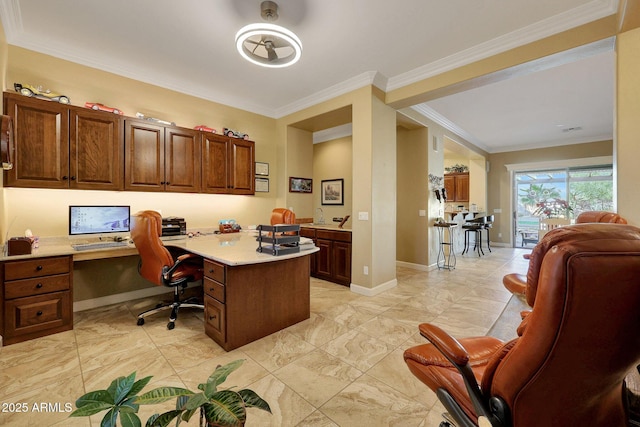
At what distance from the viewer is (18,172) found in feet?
8.60

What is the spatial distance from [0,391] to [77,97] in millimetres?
2997

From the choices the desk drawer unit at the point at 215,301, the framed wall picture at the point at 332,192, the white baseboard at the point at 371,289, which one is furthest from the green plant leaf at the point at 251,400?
the framed wall picture at the point at 332,192

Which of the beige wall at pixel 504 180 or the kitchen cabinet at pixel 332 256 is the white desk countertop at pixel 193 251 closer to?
the kitchen cabinet at pixel 332 256

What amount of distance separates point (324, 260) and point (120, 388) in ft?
12.8

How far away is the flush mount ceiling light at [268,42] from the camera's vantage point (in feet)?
7.51

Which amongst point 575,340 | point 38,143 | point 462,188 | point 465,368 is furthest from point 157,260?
point 462,188

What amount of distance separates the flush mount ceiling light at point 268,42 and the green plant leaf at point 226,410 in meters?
2.56

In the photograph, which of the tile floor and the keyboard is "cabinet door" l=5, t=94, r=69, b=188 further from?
the tile floor

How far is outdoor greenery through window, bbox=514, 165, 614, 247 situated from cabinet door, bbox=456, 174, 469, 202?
1335 millimetres

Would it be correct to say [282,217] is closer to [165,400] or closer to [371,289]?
[371,289]

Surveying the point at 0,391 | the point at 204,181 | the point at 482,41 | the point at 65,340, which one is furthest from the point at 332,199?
the point at 0,391

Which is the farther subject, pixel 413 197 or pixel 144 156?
pixel 413 197

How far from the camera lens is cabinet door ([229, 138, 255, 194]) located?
421 cm

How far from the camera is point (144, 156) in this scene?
3.37 metres
